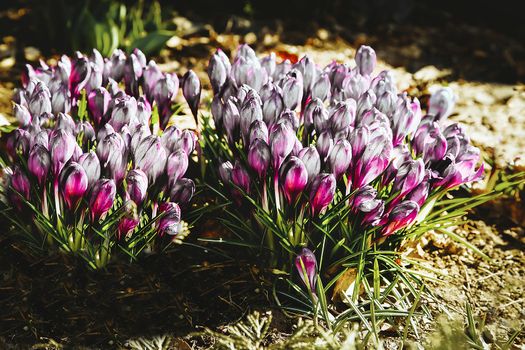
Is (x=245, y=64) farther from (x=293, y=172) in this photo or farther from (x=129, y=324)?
(x=129, y=324)

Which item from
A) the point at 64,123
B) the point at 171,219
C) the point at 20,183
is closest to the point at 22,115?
the point at 64,123

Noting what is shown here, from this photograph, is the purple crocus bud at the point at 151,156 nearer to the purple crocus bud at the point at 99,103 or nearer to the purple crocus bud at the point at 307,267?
the purple crocus bud at the point at 99,103

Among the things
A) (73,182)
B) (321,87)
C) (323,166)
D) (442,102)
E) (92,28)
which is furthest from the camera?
(92,28)

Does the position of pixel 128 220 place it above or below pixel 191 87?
below

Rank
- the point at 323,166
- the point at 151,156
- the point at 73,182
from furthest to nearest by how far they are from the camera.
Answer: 1. the point at 323,166
2. the point at 151,156
3. the point at 73,182

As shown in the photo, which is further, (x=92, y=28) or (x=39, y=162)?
(x=92, y=28)

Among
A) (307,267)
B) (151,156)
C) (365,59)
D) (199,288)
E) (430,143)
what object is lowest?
(199,288)

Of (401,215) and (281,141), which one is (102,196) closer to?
(281,141)

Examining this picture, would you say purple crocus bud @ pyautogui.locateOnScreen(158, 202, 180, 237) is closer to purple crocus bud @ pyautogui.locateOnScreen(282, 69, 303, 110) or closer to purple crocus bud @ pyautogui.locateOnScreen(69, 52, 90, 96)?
purple crocus bud @ pyautogui.locateOnScreen(282, 69, 303, 110)
